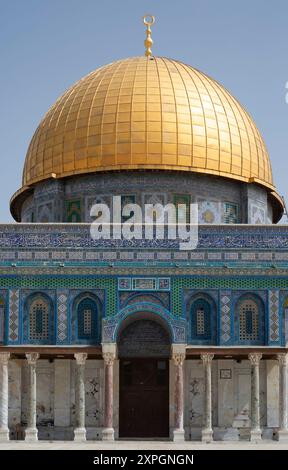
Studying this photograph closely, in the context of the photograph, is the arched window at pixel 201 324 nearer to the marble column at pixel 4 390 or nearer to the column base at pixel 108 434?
the column base at pixel 108 434

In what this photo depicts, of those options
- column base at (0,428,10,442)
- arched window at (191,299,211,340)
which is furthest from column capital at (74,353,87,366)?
arched window at (191,299,211,340)

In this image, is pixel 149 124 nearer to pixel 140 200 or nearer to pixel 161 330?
pixel 140 200

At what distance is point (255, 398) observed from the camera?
Result: 2894cm

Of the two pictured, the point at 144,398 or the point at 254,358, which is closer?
the point at 254,358

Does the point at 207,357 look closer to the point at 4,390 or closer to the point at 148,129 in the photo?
the point at 4,390

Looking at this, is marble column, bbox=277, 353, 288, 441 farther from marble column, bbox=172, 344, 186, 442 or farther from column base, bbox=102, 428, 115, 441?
column base, bbox=102, 428, 115, 441

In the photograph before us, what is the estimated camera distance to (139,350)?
3038 centimetres

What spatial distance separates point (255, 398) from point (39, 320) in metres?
5.73

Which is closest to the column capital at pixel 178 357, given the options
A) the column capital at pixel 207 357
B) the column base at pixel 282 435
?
the column capital at pixel 207 357

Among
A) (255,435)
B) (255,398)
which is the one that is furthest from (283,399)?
(255,435)

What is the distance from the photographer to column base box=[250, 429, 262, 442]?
1128 inches

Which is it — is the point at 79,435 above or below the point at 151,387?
below
